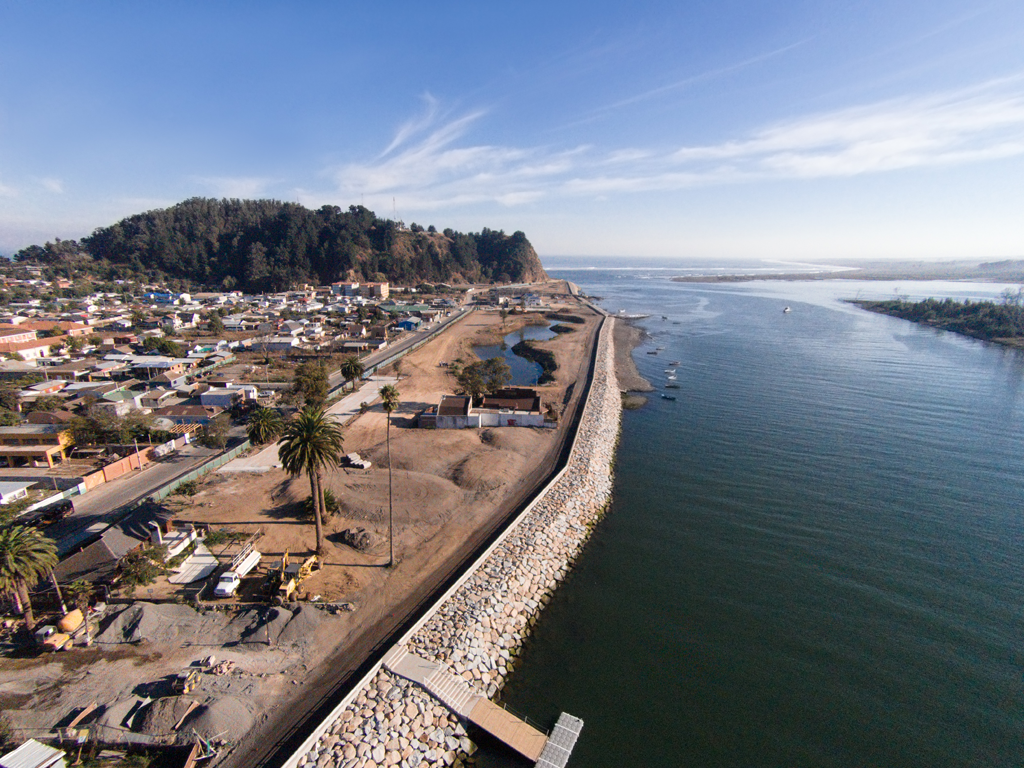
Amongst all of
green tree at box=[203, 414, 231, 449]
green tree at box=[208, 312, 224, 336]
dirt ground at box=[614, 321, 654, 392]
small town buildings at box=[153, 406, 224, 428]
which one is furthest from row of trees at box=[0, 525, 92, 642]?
green tree at box=[208, 312, 224, 336]

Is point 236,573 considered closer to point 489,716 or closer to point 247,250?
point 489,716

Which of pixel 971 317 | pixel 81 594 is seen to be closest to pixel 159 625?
pixel 81 594

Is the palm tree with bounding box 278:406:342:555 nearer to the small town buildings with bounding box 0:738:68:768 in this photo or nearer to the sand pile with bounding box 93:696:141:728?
the sand pile with bounding box 93:696:141:728

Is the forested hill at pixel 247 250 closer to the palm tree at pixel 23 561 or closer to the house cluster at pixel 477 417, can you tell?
the house cluster at pixel 477 417

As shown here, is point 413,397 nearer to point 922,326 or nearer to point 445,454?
point 445,454

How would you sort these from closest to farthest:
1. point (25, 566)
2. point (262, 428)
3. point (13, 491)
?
point (25, 566) → point (13, 491) → point (262, 428)

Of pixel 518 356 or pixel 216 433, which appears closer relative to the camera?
pixel 216 433

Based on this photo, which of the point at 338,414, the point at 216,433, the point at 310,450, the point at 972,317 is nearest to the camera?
the point at 310,450

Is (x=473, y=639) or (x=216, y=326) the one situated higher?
(x=216, y=326)
